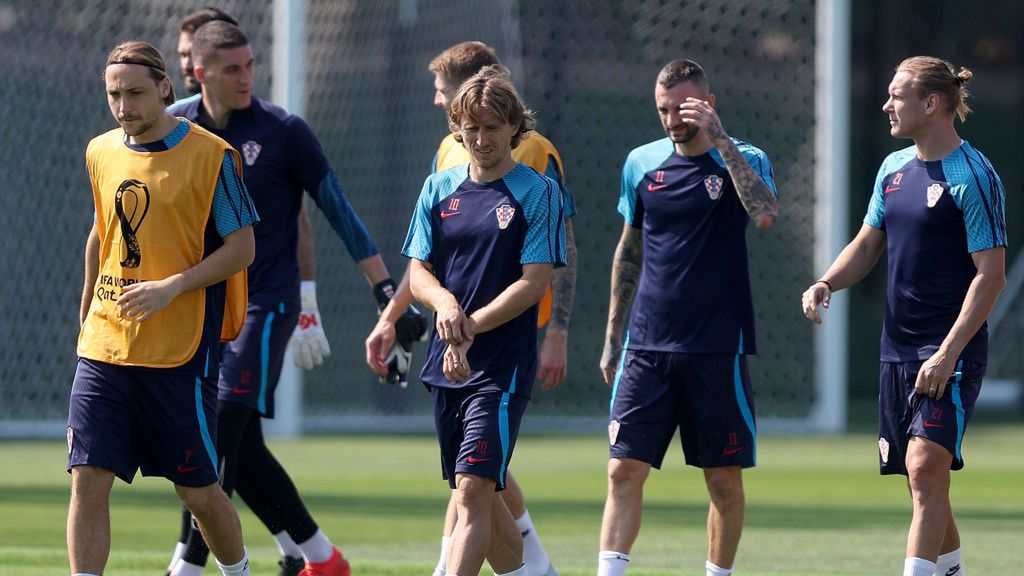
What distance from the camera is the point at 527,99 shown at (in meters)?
16.8

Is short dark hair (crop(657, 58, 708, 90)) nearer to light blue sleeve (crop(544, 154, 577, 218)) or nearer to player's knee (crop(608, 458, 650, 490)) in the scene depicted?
light blue sleeve (crop(544, 154, 577, 218))

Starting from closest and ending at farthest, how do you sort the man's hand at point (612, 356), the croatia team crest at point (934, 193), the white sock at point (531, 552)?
1. the croatia team crest at point (934, 193)
2. the man's hand at point (612, 356)
3. the white sock at point (531, 552)

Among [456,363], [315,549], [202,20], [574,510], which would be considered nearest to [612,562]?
[456,363]

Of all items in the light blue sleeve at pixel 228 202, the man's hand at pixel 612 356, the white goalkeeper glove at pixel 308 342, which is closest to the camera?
the light blue sleeve at pixel 228 202

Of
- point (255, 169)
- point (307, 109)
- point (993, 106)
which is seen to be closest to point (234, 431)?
point (255, 169)

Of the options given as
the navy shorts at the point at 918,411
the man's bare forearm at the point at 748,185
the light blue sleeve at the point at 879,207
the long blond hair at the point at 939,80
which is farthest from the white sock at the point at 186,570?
the long blond hair at the point at 939,80

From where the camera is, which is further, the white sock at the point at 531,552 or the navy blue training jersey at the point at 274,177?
the white sock at the point at 531,552

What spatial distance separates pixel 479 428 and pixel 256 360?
1.45 m

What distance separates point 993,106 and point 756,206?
16.5 metres

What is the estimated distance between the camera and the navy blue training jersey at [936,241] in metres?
5.78

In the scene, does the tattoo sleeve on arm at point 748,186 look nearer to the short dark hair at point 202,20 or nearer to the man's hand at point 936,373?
the man's hand at point 936,373

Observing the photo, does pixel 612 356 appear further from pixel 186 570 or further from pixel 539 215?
pixel 186 570

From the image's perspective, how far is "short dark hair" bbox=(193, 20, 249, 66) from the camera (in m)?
6.71

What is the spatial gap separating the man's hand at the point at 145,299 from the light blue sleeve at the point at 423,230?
842 millimetres
